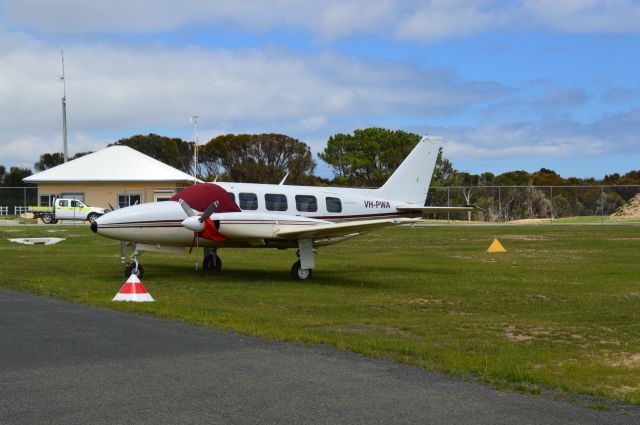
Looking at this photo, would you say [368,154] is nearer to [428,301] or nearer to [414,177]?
[414,177]

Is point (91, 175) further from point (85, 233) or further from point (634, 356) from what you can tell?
point (634, 356)

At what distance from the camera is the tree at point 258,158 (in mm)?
94062

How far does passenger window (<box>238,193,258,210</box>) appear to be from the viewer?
22.3 m

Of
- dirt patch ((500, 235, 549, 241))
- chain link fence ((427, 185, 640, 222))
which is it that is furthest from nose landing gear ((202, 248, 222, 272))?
chain link fence ((427, 185, 640, 222))

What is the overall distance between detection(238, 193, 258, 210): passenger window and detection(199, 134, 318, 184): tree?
69767mm

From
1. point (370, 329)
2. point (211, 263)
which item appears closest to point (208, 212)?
point (211, 263)

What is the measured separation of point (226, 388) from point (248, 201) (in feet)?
46.8

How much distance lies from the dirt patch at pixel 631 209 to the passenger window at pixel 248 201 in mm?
45593

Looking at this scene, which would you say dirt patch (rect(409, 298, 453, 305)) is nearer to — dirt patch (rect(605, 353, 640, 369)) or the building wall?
dirt patch (rect(605, 353, 640, 369))

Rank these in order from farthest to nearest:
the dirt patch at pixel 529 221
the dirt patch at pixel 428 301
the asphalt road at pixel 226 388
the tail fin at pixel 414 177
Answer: the dirt patch at pixel 529 221 < the tail fin at pixel 414 177 < the dirt patch at pixel 428 301 < the asphalt road at pixel 226 388

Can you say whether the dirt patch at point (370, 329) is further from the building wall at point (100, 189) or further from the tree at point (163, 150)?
the tree at point (163, 150)

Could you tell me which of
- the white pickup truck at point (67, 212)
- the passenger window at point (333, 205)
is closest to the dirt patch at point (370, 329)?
the passenger window at point (333, 205)

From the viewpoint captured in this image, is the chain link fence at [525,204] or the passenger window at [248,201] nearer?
the passenger window at [248,201]

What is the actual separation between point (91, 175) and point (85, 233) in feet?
103
